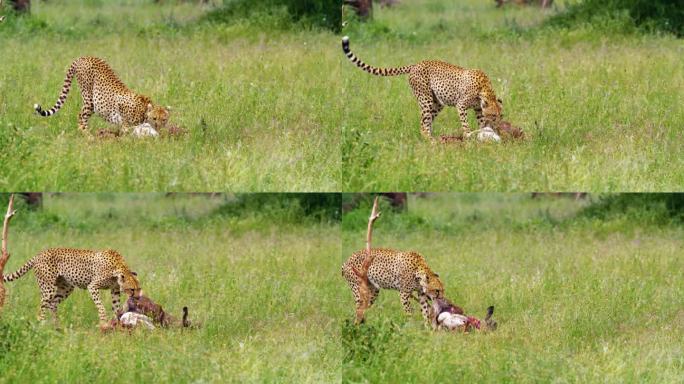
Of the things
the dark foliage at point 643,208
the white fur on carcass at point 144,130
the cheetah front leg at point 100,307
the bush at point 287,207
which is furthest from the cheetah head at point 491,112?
the dark foliage at point 643,208

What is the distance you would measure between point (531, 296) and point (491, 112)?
70.4 inches

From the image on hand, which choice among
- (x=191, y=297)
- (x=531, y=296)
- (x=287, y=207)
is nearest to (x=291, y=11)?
(x=287, y=207)

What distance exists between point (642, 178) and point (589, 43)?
15.7ft

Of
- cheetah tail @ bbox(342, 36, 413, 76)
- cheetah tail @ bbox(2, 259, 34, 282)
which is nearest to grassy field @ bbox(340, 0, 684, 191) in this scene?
cheetah tail @ bbox(342, 36, 413, 76)

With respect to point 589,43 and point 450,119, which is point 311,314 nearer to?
point 450,119

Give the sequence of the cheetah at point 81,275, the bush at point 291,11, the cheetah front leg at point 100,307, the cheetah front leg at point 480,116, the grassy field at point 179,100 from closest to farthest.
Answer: the cheetah front leg at point 100,307 < the cheetah at point 81,275 < the grassy field at point 179,100 < the cheetah front leg at point 480,116 < the bush at point 291,11

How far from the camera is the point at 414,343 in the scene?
13.7 m

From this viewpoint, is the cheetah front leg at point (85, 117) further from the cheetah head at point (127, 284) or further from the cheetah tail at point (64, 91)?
the cheetah head at point (127, 284)

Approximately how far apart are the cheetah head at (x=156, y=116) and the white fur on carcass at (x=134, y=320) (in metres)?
1.94

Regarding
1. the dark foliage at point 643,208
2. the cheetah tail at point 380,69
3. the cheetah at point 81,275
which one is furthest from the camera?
the dark foliage at point 643,208

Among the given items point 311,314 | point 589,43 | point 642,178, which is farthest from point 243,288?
point 589,43

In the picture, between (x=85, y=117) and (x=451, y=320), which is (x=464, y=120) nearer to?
(x=451, y=320)

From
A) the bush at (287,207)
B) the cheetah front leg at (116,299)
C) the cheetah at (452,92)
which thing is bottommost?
the cheetah front leg at (116,299)

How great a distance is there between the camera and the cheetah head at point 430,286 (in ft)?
47.5
